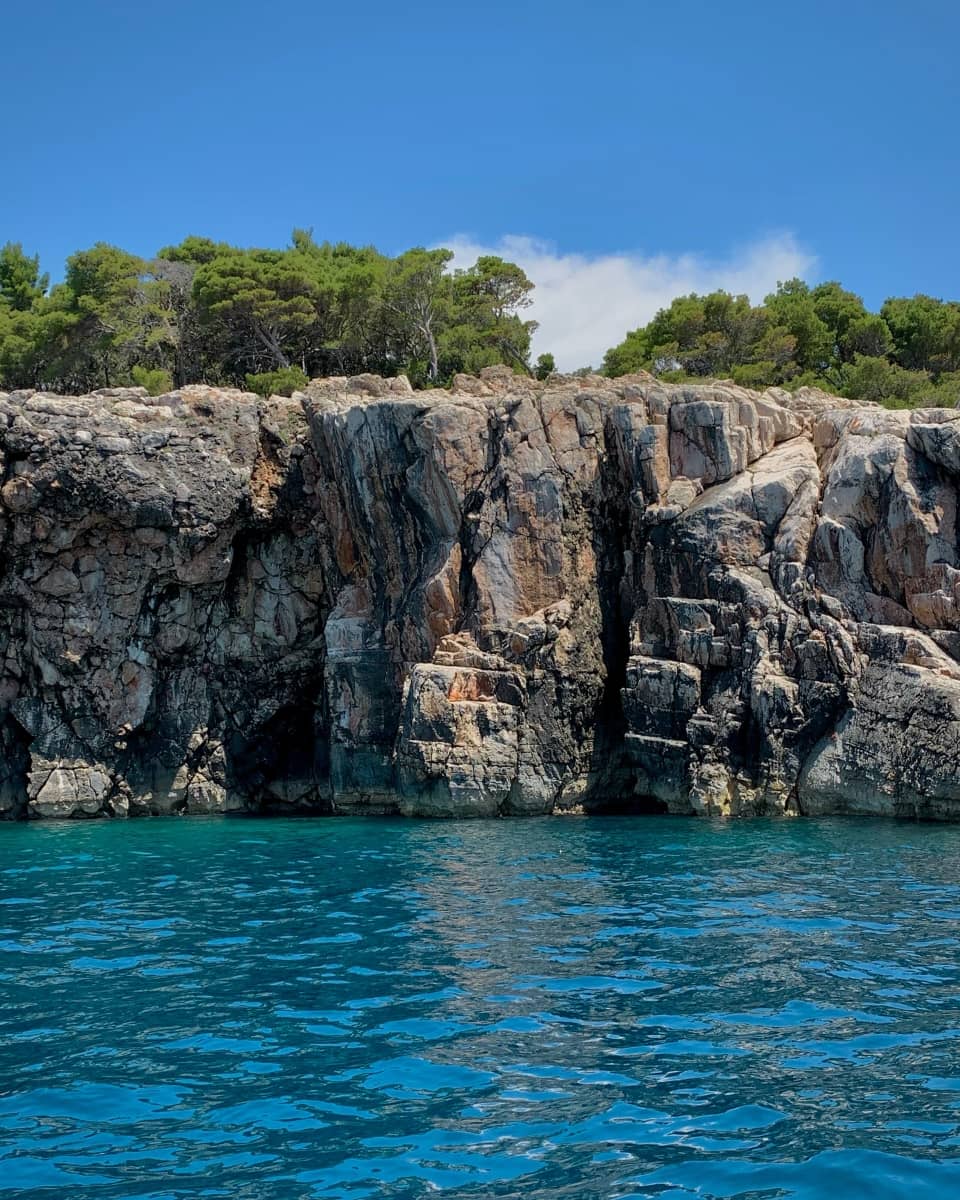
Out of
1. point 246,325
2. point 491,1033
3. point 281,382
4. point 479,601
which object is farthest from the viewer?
point 246,325

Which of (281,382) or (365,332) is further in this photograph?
(365,332)

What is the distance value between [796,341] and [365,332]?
1593 centimetres

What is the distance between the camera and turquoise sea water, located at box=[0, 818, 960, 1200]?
6.93 meters

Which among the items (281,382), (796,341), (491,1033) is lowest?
(491,1033)

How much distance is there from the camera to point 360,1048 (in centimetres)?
919

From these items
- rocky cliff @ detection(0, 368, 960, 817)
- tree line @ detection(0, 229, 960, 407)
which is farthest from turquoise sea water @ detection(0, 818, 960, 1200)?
tree line @ detection(0, 229, 960, 407)

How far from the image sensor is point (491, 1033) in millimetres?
9414

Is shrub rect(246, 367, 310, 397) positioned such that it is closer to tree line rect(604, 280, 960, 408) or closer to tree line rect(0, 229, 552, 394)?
tree line rect(0, 229, 552, 394)

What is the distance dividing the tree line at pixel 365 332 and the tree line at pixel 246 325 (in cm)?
6

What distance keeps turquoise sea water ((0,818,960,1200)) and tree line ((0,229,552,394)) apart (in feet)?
91.0

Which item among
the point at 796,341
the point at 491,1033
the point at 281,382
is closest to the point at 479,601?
the point at 281,382

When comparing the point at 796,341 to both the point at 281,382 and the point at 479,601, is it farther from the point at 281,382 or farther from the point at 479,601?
the point at 479,601

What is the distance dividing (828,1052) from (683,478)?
19.0 metres

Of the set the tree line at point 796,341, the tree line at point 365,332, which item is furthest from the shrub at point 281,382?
the tree line at point 796,341
